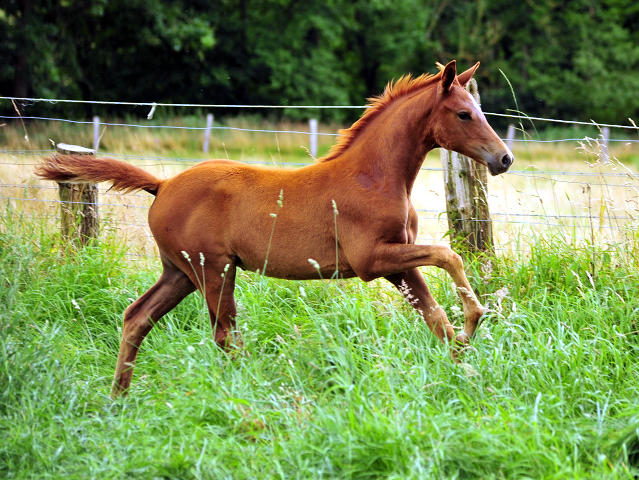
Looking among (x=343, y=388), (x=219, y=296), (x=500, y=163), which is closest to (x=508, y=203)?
(x=500, y=163)

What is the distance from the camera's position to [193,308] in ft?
15.6

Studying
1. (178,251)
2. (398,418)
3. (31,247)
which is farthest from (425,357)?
(31,247)

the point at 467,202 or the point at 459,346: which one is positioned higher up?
the point at 467,202

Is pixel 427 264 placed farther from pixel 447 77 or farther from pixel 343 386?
pixel 447 77

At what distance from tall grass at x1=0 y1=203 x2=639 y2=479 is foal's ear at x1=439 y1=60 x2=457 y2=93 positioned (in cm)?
126

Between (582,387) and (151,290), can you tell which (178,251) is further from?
(582,387)

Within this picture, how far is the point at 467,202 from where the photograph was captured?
4.82m

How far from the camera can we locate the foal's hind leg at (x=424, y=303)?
3.80 metres

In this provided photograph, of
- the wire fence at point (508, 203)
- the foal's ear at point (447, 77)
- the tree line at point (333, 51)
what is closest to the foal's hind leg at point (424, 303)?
the wire fence at point (508, 203)

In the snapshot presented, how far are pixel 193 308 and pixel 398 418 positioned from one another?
2.38m

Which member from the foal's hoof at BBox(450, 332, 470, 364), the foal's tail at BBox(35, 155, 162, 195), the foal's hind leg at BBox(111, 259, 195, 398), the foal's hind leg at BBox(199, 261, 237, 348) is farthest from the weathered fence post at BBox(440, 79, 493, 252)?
the foal's tail at BBox(35, 155, 162, 195)

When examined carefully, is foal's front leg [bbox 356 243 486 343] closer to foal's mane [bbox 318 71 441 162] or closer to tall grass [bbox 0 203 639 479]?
tall grass [bbox 0 203 639 479]

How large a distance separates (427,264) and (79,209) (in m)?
3.49

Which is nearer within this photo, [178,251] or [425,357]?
[425,357]
